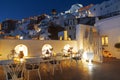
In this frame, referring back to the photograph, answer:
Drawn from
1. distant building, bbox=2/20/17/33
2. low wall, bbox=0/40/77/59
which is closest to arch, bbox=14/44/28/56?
low wall, bbox=0/40/77/59

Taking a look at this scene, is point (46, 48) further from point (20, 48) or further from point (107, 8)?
point (107, 8)

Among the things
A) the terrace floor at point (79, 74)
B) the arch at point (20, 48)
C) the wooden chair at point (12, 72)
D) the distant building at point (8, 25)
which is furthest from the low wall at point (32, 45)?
the distant building at point (8, 25)

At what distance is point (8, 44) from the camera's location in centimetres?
891

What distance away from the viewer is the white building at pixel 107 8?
1299 inches

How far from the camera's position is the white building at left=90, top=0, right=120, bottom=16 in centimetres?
3300

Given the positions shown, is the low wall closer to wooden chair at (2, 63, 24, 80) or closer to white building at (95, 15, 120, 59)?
white building at (95, 15, 120, 59)

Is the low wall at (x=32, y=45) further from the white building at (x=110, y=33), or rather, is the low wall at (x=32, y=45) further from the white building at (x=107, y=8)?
the white building at (x=107, y=8)

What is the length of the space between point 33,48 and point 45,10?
168 ft

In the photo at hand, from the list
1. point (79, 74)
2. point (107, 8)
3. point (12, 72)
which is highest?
point (107, 8)

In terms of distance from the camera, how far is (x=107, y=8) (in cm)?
3525

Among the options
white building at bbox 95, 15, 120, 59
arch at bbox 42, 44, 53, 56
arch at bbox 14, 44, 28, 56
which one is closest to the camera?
arch at bbox 14, 44, 28, 56

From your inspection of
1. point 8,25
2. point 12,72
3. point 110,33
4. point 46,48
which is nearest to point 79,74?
point 12,72

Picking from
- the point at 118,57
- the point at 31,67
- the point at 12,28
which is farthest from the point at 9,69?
the point at 12,28

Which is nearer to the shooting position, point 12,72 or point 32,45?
point 12,72
